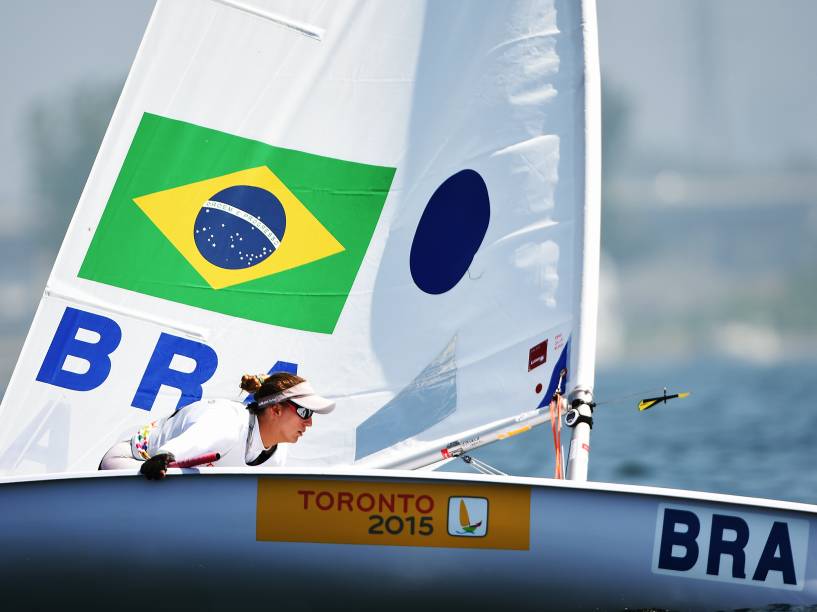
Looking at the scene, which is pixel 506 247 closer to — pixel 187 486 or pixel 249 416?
pixel 249 416

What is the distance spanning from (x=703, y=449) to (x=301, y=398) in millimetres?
8025

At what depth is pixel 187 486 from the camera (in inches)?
154

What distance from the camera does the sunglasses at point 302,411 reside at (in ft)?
13.6

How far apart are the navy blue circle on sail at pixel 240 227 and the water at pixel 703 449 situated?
8.39ft

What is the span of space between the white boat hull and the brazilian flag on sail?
3.79 feet

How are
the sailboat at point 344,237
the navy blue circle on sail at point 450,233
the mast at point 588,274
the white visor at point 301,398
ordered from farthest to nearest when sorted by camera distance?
the navy blue circle on sail at point 450,233
the sailboat at point 344,237
the mast at point 588,274
the white visor at point 301,398

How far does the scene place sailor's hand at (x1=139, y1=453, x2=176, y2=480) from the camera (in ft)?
12.6

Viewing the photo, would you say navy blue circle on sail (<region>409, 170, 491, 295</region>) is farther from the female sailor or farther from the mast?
the female sailor

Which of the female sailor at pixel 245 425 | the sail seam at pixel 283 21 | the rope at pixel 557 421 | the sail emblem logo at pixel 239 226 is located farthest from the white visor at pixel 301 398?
the sail seam at pixel 283 21

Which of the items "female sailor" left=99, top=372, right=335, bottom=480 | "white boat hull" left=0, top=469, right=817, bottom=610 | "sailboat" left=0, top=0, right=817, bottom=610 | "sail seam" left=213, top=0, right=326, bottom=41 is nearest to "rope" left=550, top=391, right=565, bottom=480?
"sailboat" left=0, top=0, right=817, bottom=610

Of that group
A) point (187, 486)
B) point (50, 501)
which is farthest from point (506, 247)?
point (50, 501)

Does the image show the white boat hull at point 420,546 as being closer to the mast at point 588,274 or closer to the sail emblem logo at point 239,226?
the mast at point 588,274

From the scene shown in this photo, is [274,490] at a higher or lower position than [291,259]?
lower

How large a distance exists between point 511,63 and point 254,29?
96cm
